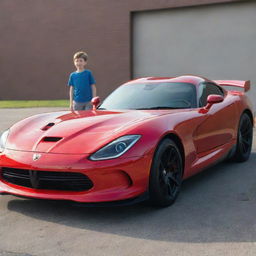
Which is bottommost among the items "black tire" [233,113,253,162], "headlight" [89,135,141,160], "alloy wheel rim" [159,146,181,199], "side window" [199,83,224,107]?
"black tire" [233,113,253,162]

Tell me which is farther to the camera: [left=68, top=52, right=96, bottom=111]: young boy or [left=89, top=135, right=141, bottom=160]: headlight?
[left=68, top=52, right=96, bottom=111]: young boy

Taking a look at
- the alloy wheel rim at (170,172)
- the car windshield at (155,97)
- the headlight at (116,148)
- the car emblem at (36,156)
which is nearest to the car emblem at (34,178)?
the car emblem at (36,156)

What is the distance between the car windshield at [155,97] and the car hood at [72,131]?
16.1 inches

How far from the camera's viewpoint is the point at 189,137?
4625 mm

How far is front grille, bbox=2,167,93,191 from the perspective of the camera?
3805 mm

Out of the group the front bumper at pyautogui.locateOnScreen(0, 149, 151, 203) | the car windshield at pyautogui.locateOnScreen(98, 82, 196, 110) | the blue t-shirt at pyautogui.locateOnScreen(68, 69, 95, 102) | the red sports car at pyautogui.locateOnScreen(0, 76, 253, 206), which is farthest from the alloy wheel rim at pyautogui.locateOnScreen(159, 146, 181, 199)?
the blue t-shirt at pyautogui.locateOnScreen(68, 69, 95, 102)

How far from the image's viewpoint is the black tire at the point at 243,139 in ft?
20.0

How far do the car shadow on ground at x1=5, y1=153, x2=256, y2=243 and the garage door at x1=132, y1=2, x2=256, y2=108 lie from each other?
10.1m

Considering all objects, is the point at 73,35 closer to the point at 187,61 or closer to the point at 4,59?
the point at 4,59

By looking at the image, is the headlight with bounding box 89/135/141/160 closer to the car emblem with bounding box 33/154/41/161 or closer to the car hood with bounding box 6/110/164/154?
the car hood with bounding box 6/110/164/154

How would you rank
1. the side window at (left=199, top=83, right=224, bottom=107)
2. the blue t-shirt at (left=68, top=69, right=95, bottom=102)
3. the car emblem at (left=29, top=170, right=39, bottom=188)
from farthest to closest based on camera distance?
1. the blue t-shirt at (left=68, top=69, right=95, bottom=102)
2. the side window at (left=199, top=83, right=224, bottom=107)
3. the car emblem at (left=29, top=170, right=39, bottom=188)

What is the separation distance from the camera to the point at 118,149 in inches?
151

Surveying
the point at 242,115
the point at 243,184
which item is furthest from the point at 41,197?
the point at 242,115

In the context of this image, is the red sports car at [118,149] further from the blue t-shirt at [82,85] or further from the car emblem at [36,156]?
the blue t-shirt at [82,85]
